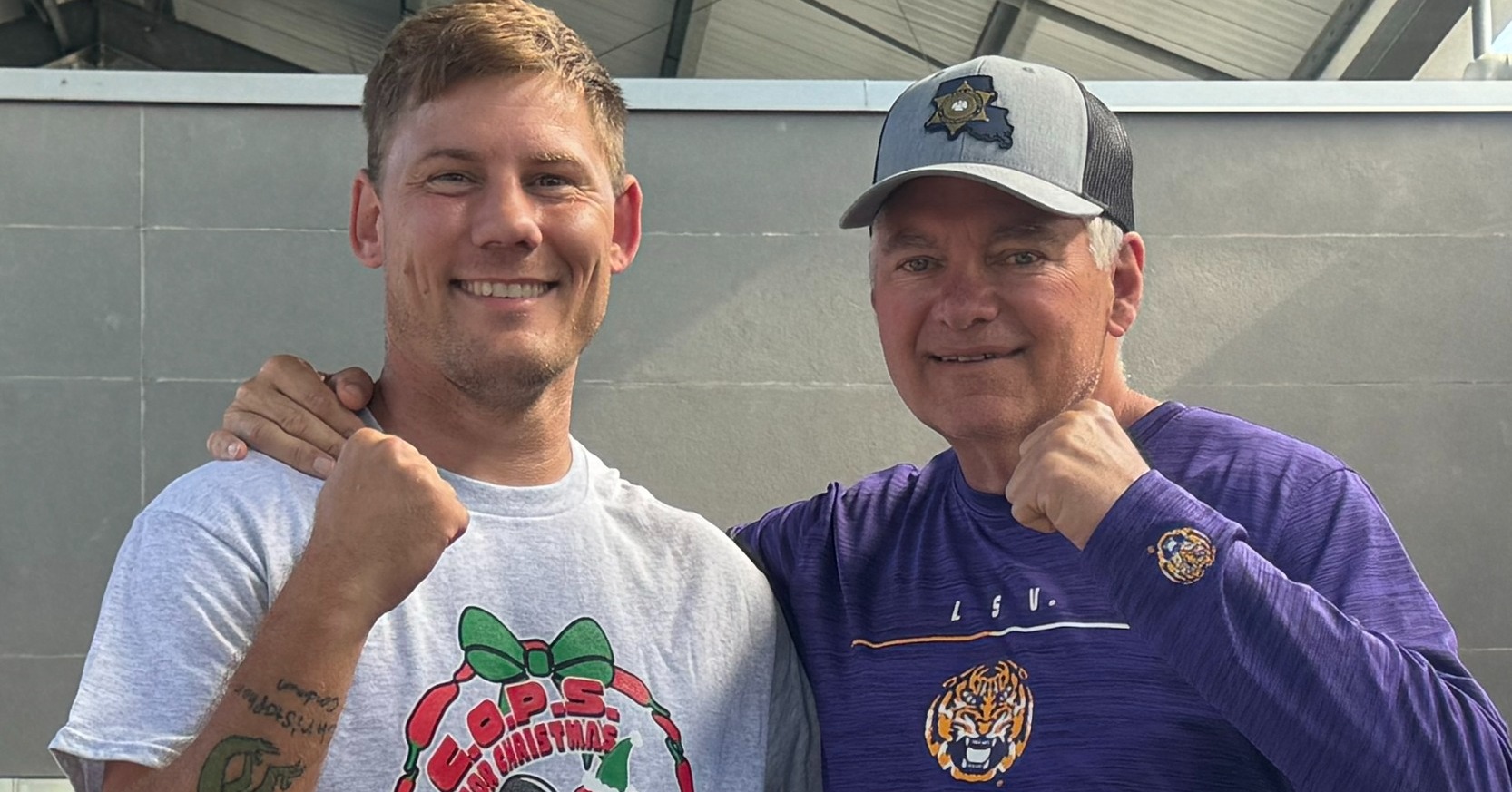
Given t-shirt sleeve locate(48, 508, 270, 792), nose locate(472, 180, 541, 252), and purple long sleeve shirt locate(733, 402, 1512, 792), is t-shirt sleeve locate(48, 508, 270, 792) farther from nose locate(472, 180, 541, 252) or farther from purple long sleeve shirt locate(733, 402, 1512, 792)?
purple long sleeve shirt locate(733, 402, 1512, 792)

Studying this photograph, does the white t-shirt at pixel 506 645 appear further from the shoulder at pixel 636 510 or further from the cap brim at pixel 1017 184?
the cap brim at pixel 1017 184

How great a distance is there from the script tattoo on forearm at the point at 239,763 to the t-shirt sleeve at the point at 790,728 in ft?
2.44

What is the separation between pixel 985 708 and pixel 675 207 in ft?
10.7

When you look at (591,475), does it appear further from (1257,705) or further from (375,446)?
(1257,705)

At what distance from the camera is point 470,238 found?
76.7 inches

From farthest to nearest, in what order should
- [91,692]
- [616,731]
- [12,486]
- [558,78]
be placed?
[12,486], [558,78], [616,731], [91,692]

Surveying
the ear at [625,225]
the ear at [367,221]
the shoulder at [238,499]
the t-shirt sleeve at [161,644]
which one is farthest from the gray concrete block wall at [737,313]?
the t-shirt sleeve at [161,644]

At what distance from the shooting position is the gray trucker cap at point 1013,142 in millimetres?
2037

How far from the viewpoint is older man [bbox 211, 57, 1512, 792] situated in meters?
1.65

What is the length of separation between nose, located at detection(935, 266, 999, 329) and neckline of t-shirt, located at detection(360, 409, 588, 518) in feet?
1.82

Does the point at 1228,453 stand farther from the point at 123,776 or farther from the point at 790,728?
the point at 123,776

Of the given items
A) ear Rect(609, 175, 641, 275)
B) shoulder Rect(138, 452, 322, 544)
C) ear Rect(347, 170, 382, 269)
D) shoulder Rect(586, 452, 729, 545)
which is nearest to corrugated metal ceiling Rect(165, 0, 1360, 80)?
ear Rect(609, 175, 641, 275)

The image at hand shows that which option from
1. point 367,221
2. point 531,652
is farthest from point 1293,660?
point 367,221

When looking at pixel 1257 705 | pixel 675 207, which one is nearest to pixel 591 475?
pixel 1257 705
